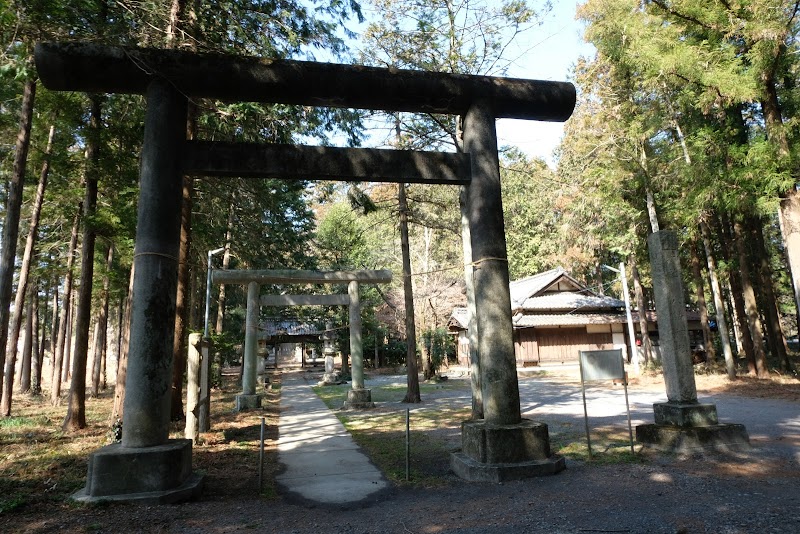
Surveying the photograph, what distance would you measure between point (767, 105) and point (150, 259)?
14.1 meters

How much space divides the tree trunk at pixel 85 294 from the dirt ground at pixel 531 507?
339 cm

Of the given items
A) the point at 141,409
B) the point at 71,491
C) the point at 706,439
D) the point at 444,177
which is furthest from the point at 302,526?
the point at 706,439

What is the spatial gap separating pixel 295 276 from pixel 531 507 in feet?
36.2

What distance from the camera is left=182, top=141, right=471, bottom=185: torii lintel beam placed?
18.0 feet

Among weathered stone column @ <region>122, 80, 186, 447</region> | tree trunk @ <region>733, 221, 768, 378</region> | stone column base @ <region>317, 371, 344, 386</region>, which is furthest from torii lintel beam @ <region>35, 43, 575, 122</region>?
stone column base @ <region>317, 371, 344, 386</region>

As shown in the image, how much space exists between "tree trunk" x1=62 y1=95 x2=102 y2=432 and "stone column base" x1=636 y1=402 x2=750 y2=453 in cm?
996

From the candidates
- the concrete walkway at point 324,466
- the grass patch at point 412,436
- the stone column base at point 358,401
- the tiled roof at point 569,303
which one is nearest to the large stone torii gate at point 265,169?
the grass patch at point 412,436

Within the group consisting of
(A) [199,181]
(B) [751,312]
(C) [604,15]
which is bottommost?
(B) [751,312]

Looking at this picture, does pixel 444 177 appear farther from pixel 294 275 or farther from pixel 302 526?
pixel 294 275

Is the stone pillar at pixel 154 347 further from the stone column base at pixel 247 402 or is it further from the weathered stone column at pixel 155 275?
the stone column base at pixel 247 402

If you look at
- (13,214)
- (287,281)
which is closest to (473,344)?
(287,281)

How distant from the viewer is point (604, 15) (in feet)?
51.1

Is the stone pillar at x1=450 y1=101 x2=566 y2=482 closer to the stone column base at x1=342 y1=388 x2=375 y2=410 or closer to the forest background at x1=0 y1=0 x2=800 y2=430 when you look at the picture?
the forest background at x1=0 y1=0 x2=800 y2=430

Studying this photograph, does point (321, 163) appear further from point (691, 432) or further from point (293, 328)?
point (293, 328)
